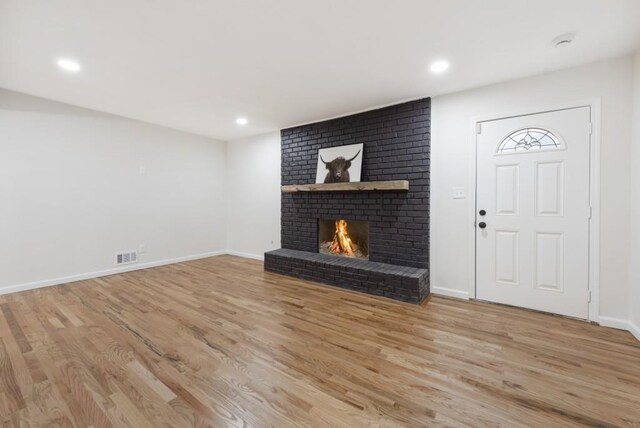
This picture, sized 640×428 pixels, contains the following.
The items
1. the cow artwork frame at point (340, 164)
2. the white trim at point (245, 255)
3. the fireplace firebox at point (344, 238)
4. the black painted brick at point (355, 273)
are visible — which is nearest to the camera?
the black painted brick at point (355, 273)

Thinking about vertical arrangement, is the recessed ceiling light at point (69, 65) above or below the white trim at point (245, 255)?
above

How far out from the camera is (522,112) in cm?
274

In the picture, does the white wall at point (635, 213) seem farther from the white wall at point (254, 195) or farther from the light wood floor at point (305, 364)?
the white wall at point (254, 195)

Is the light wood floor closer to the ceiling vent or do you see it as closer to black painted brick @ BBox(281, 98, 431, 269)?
black painted brick @ BBox(281, 98, 431, 269)

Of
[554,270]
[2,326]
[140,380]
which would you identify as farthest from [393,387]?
[2,326]

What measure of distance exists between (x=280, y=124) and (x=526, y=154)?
3340 millimetres

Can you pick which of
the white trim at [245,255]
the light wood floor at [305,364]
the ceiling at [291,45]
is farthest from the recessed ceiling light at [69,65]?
the white trim at [245,255]

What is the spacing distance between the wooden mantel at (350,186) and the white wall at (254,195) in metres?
0.72

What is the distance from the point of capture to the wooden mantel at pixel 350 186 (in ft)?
10.7

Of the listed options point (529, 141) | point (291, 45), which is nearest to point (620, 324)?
point (529, 141)

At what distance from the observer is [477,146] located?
2992 millimetres

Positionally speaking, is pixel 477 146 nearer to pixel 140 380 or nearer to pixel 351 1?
pixel 351 1

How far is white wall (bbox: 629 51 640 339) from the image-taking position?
2215 mm

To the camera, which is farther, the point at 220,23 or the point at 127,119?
the point at 127,119
